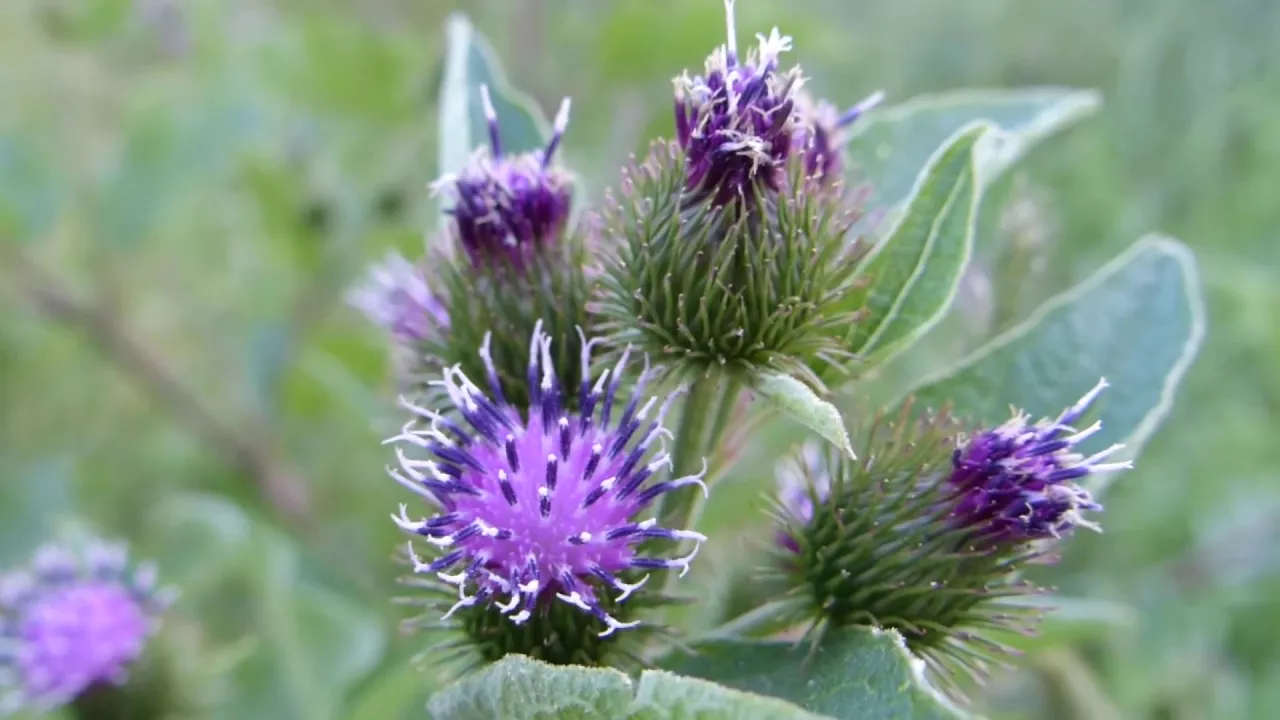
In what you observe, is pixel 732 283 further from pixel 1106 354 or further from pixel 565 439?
pixel 1106 354

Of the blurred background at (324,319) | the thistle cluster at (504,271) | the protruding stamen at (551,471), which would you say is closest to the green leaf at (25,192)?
the blurred background at (324,319)

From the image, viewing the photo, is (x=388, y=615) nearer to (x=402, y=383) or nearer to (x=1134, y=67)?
(x=402, y=383)

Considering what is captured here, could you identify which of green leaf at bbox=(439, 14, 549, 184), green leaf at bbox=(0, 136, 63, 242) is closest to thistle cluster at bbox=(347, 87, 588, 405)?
green leaf at bbox=(439, 14, 549, 184)

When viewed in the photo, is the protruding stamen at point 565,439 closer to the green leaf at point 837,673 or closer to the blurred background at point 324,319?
the green leaf at point 837,673

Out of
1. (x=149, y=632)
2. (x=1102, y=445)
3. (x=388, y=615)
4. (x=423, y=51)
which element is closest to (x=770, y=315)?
(x=1102, y=445)

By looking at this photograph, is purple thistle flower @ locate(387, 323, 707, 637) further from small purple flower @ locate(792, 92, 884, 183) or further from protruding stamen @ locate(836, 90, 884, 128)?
protruding stamen @ locate(836, 90, 884, 128)

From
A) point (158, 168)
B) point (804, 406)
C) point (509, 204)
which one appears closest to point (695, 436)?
point (804, 406)
